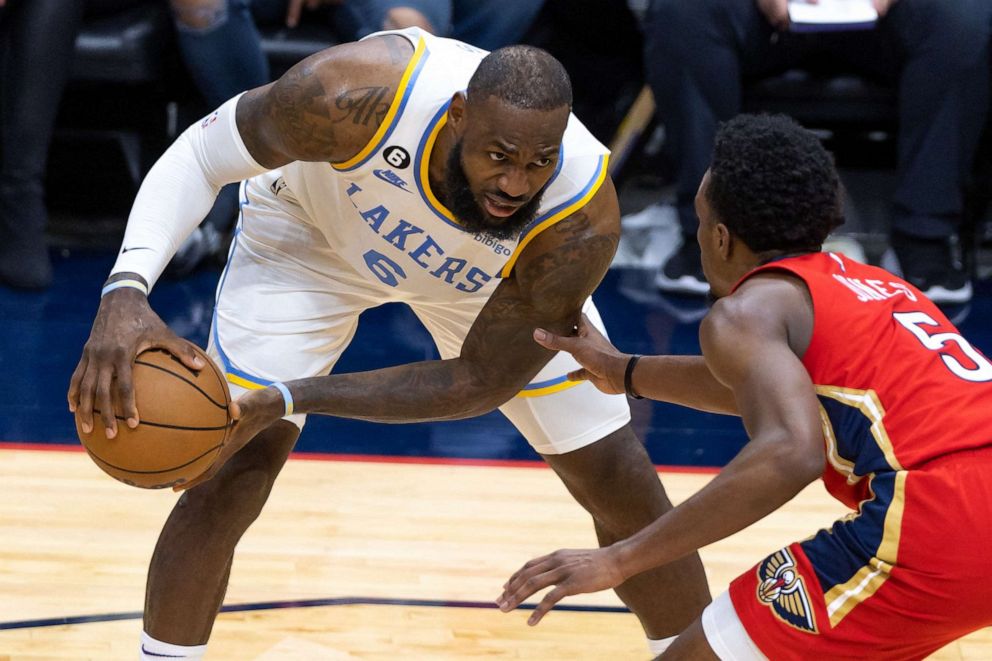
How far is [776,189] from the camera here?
2.76 m

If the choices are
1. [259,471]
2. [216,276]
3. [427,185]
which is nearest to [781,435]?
[427,185]

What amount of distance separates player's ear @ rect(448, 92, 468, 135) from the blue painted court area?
2181mm

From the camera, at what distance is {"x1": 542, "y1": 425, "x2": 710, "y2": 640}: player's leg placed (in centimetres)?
355

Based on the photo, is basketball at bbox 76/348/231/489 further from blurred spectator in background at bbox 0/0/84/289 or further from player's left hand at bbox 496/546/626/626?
blurred spectator in background at bbox 0/0/84/289

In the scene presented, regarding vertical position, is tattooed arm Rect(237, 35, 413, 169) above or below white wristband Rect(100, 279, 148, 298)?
above

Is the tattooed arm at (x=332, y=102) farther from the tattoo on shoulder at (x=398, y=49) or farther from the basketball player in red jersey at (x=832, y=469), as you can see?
the basketball player in red jersey at (x=832, y=469)

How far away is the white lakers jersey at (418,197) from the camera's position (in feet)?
10.6

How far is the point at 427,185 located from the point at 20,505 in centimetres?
210

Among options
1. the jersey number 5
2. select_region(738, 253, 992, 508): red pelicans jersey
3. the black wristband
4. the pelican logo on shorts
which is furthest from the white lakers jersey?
the pelican logo on shorts

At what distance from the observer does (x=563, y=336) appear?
3.33 m

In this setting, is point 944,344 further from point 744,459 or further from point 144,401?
point 144,401

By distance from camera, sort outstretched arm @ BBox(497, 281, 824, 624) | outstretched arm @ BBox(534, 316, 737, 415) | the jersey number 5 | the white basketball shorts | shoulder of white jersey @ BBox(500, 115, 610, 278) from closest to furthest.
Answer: outstretched arm @ BBox(497, 281, 824, 624) → the jersey number 5 → outstretched arm @ BBox(534, 316, 737, 415) → shoulder of white jersey @ BBox(500, 115, 610, 278) → the white basketball shorts

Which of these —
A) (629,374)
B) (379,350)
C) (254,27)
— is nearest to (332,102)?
(629,374)

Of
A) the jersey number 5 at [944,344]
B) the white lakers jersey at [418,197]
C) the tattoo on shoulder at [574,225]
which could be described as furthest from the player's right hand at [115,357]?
the jersey number 5 at [944,344]
